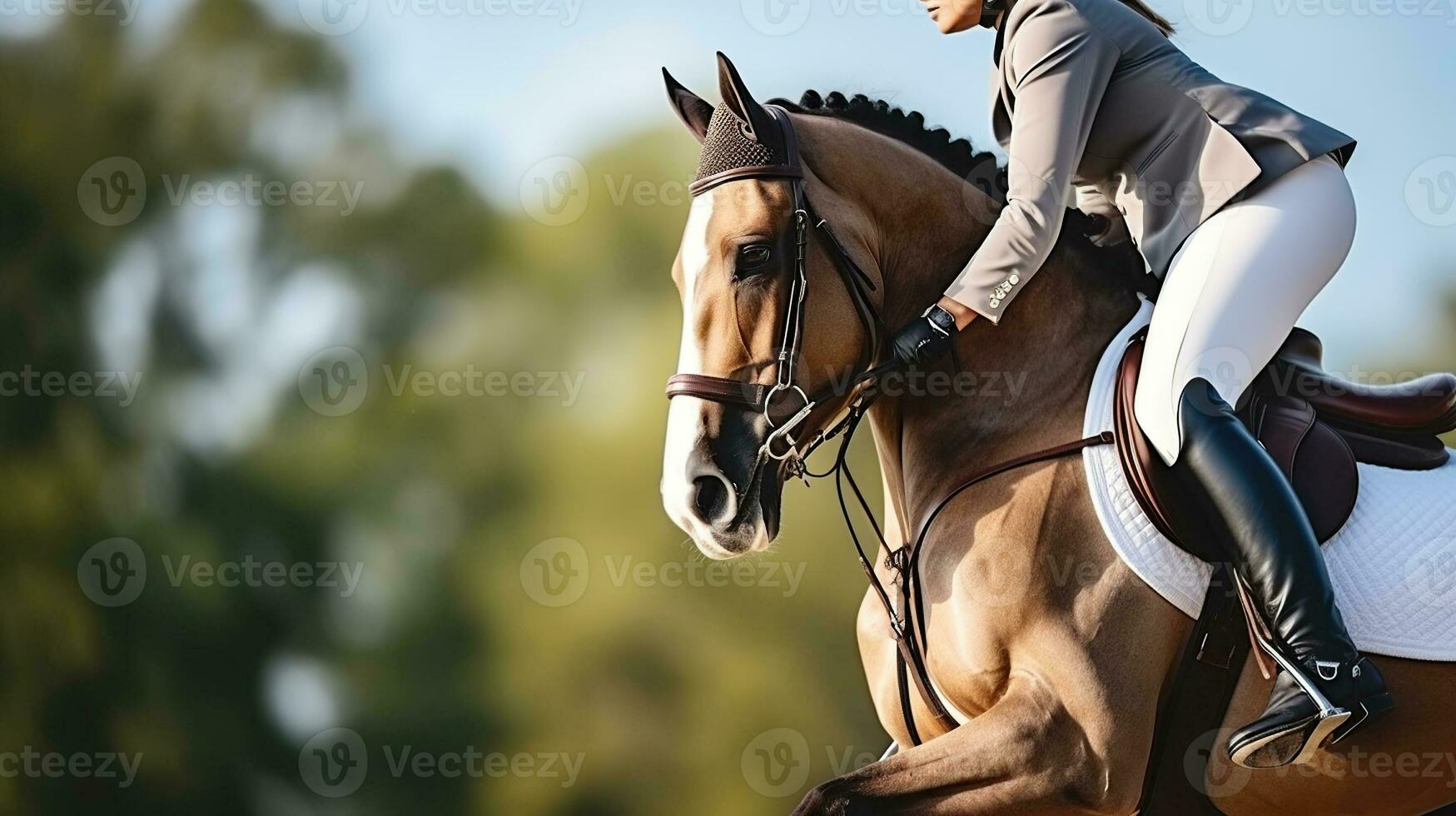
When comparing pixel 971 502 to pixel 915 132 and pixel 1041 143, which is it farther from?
pixel 915 132

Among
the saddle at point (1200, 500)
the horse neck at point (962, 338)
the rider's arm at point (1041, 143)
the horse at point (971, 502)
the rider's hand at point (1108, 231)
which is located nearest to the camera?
the horse at point (971, 502)

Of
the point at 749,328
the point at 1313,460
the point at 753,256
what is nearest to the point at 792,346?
the point at 749,328

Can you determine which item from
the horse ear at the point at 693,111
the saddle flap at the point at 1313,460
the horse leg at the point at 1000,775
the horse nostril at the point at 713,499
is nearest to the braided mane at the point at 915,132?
the horse ear at the point at 693,111

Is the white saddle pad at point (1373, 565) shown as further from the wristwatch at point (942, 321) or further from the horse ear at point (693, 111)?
the horse ear at point (693, 111)

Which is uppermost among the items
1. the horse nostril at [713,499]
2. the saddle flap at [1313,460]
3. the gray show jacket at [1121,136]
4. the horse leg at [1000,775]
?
the gray show jacket at [1121,136]

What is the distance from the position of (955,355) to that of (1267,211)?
35.0 inches

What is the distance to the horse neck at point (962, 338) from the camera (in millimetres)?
3715

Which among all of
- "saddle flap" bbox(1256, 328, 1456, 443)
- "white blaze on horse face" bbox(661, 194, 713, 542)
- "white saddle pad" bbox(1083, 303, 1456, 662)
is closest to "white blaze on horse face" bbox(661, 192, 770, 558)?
"white blaze on horse face" bbox(661, 194, 713, 542)

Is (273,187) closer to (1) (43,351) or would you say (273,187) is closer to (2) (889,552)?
(1) (43,351)

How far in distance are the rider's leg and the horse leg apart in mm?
373

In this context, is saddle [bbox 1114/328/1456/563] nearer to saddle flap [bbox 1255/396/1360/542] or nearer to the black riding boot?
saddle flap [bbox 1255/396/1360/542]

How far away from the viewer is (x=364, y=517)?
55.7 ft

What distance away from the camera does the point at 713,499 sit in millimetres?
3365

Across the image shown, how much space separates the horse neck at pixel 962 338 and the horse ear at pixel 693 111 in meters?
0.49
